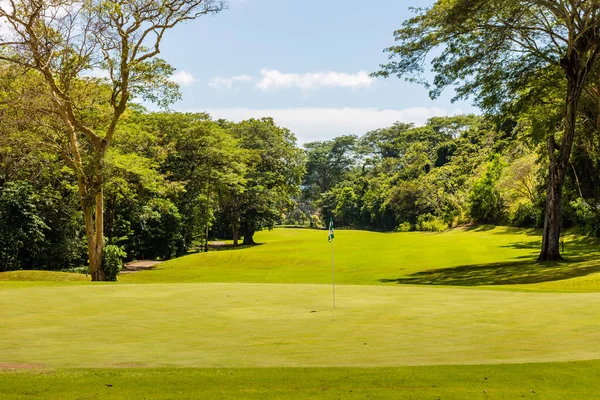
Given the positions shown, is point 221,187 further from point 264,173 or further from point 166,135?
point 264,173

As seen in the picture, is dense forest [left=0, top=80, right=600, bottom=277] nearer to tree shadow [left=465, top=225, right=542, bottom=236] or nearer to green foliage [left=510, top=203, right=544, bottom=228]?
green foliage [left=510, top=203, right=544, bottom=228]

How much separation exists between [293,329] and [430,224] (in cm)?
7126

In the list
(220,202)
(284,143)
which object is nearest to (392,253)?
(220,202)

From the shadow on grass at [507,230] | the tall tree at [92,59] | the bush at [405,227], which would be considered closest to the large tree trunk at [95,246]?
the tall tree at [92,59]

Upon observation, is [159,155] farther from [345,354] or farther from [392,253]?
[345,354]

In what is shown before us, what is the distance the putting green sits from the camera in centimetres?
865

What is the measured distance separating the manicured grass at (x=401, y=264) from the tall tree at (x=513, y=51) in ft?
14.5

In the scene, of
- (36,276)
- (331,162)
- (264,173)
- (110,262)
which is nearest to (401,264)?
(110,262)

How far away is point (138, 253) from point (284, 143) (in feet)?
85.4

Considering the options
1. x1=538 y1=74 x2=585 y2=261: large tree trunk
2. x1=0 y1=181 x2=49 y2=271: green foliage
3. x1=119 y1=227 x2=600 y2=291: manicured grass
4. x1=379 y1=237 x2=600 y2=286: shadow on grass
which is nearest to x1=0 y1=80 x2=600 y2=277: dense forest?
x1=0 y1=181 x2=49 y2=271: green foliage

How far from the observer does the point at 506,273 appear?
97.8 ft

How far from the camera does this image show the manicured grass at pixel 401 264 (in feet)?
95.9

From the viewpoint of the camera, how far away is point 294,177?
7588cm

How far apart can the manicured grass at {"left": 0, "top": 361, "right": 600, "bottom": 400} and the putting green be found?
56cm
